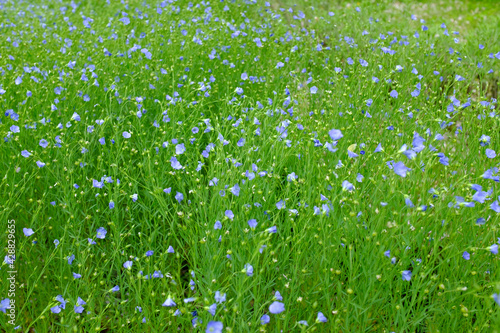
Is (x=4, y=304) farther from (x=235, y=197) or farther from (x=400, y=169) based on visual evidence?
(x=400, y=169)

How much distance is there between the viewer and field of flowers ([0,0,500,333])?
2.13 metres

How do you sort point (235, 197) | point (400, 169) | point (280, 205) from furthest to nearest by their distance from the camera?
point (235, 197) → point (280, 205) → point (400, 169)

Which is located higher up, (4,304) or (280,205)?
(280,205)

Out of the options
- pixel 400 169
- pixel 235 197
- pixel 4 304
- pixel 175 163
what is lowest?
pixel 4 304

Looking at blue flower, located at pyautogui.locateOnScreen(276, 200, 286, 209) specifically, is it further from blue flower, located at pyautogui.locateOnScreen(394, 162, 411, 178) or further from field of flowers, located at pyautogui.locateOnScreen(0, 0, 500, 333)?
blue flower, located at pyautogui.locateOnScreen(394, 162, 411, 178)

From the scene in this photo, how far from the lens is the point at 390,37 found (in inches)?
193

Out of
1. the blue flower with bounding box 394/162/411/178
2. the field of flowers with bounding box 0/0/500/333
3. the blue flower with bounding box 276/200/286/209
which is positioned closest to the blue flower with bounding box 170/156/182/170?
the field of flowers with bounding box 0/0/500/333

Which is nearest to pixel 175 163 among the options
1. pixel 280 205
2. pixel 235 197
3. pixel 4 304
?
pixel 235 197

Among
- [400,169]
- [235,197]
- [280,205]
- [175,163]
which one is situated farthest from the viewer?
[175,163]

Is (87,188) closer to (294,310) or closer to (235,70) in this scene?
(294,310)

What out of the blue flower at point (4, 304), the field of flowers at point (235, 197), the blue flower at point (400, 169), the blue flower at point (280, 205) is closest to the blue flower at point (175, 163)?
the field of flowers at point (235, 197)

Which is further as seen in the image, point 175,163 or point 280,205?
point 175,163

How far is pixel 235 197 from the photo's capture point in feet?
8.36

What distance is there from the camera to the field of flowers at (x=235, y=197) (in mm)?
2127
